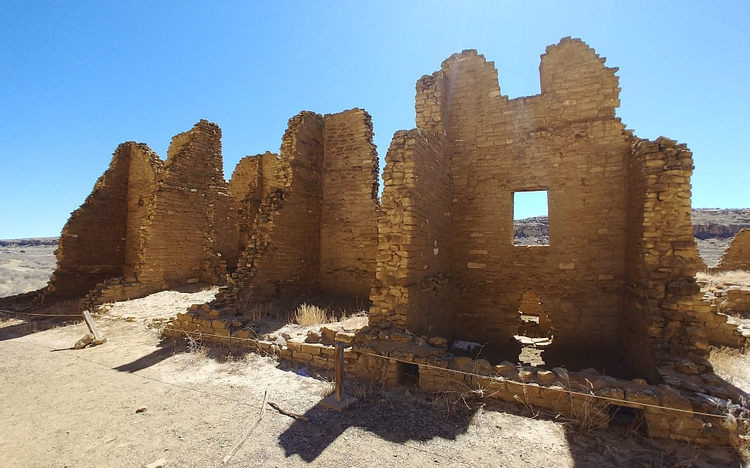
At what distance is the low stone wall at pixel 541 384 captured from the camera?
3980 millimetres

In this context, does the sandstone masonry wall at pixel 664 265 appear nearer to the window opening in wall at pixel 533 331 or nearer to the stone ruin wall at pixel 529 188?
the stone ruin wall at pixel 529 188

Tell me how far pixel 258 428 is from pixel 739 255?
63.6 feet

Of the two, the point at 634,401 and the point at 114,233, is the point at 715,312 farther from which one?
the point at 114,233

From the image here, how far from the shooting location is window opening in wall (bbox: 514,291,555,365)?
728cm

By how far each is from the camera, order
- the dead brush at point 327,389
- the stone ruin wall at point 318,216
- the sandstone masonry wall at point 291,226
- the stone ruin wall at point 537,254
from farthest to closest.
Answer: the stone ruin wall at point 318,216, the sandstone masonry wall at point 291,226, the dead brush at point 327,389, the stone ruin wall at point 537,254

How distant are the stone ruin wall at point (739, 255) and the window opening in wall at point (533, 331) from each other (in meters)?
10.1

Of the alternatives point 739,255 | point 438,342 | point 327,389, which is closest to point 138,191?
point 327,389

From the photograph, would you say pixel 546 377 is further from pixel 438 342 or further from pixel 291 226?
pixel 291 226

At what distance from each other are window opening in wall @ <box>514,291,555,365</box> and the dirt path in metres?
2.97

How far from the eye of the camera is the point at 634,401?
13.8 ft

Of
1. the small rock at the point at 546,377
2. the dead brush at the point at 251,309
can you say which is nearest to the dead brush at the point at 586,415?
the small rock at the point at 546,377

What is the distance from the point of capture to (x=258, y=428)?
4309 millimetres

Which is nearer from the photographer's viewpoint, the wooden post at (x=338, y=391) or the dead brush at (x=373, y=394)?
the wooden post at (x=338, y=391)

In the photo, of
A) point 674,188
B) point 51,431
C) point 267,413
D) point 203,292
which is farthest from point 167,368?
point 674,188
